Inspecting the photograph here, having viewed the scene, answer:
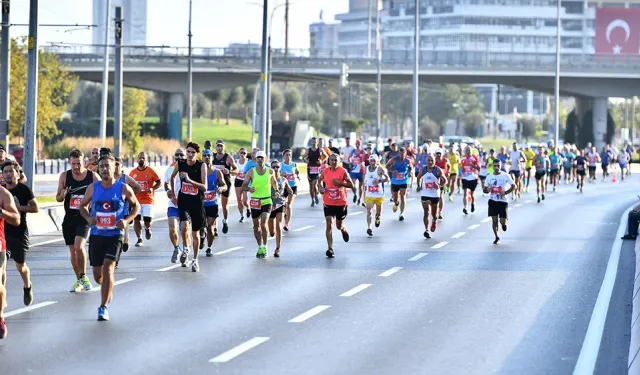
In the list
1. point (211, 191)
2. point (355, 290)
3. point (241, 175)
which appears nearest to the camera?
point (355, 290)

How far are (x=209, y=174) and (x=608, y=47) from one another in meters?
148

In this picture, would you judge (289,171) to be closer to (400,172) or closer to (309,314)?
(400,172)

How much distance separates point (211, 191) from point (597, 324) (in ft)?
28.3

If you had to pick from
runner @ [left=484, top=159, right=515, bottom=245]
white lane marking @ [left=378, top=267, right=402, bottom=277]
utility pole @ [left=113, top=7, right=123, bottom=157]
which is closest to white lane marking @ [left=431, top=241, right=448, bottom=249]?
runner @ [left=484, top=159, right=515, bottom=245]

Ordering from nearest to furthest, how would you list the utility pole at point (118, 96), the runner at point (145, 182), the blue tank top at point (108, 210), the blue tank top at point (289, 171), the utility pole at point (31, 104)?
the blue tank top at point (108, 210) < the runner at point (145, 182) < the utility pole at point (31, 104) < the blue tank top at point (289, 171) < the utility pole at point (118, 96)

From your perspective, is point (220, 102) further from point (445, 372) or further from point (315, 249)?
point (445, 372)

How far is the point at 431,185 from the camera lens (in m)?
27.4

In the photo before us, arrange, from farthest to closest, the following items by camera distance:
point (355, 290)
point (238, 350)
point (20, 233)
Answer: point (355, 290)
point (20, 233)
point (238, 350)

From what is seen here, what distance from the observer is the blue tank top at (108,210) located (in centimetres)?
1430

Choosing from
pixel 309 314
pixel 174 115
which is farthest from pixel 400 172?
pixel 174 115

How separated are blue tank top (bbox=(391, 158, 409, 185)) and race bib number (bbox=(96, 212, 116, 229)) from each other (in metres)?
17.3

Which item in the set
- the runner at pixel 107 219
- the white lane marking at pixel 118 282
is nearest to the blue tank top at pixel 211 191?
the white lane marking at pixel 118 282

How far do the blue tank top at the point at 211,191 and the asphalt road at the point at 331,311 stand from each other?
2.90 ft

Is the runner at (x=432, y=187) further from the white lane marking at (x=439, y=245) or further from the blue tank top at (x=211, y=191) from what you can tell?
the blue tank top at (x=211, y=191)
